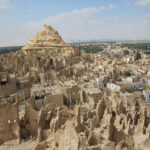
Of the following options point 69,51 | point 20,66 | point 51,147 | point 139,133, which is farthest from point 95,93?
point 69,51

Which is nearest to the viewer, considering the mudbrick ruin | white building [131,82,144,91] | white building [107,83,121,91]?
the mudbrick ruin

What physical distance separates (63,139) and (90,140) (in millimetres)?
1281

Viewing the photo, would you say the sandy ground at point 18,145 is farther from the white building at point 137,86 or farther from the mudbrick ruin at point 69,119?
the white building at point 137,86

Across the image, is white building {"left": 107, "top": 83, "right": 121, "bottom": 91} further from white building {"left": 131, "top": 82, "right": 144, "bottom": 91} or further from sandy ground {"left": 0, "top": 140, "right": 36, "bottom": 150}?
sandy ground {"left": 0, "top": 140, "right": 36, "bottom": 150}

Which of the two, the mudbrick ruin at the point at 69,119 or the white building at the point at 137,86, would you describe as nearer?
the mudbrick ruin at the point at 69,119

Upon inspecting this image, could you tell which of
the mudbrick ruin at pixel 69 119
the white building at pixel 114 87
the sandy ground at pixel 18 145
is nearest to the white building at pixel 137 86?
the mudbrick ruin at pixel 69 119

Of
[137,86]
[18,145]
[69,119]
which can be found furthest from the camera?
[137,86]

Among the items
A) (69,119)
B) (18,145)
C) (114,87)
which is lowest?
(18,145)

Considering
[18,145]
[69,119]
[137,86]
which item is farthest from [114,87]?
[18,145]

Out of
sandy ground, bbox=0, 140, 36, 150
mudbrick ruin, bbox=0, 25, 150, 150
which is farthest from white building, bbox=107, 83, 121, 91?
sandy ground, bbox=0, 140, 36, 150

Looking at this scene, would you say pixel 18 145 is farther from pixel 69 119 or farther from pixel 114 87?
pixel 114 87

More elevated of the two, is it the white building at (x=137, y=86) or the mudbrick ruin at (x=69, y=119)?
the mudbrick ruin at (x=69, y=119)

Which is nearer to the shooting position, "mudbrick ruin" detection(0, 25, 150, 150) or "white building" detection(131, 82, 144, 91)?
"mudbrick ruin" detection(0, 25, 150, 150)

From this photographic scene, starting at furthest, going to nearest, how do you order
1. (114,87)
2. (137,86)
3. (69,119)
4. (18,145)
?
1. (137,86)
2. (114,87)
3. (69,119)
4. (18,145)
